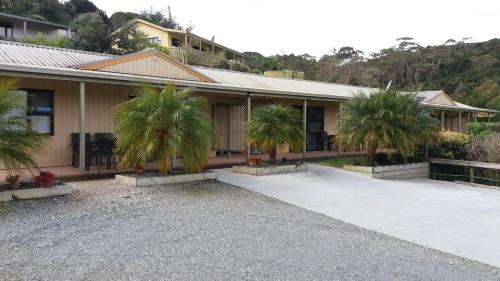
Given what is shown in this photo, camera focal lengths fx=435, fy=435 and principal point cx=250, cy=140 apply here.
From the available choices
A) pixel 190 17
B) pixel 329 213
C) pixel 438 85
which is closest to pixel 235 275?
pixel 329 213

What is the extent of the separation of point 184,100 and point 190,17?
4750cm

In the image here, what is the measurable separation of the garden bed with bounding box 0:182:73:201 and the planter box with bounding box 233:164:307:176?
4.84 metres

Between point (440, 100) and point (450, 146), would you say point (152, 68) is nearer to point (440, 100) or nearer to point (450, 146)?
point (450, 146)

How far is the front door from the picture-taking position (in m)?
18.7

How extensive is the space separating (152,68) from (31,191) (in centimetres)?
613

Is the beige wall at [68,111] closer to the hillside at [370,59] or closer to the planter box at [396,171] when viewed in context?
the planter box at [396,171]

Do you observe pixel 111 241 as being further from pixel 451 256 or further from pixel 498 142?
pixel 498 142

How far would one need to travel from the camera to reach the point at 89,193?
819cm

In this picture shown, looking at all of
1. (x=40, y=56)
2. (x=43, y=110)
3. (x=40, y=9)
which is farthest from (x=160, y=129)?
(x=40, y=9)

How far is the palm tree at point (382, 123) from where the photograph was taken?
13.2m

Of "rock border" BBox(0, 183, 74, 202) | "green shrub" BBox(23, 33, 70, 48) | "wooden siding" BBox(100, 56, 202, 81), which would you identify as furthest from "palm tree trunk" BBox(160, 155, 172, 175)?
"green shrub" BBox(23, 33, 70, 48)

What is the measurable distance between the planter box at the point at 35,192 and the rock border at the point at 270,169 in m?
4.84

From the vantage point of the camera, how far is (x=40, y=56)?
37.8 feet

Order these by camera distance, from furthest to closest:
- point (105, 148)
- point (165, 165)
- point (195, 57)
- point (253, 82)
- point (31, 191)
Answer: point (195, 57), point (253, 82), point (105, 148), point (165, 165), point (31, 191)
